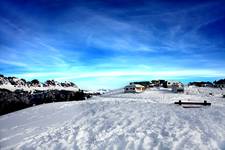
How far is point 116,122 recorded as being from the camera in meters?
17.9

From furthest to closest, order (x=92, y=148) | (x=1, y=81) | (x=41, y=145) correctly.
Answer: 1. (x=1, y=81)
2. (x=41, y=145)
3. (x=92, y=148)

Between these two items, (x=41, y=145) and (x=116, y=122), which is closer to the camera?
A: (x=41, y=145)

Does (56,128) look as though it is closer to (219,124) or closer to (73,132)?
(73,132)

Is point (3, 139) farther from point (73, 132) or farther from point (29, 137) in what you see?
point (73, 132)

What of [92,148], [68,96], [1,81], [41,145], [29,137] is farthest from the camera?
[1,81]

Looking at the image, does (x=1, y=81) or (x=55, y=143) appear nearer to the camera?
(x=55, y=143)

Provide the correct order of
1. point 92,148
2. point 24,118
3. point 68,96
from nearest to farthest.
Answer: point 92,148, point 24,118, point 68,96

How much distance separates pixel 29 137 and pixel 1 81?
160470 mm

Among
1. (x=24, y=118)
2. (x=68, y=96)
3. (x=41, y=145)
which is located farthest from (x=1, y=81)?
(x=41, y=145)

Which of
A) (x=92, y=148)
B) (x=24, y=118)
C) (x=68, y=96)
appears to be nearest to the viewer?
(x=92, y=148)

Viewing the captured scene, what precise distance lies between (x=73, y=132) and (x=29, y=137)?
117 inches

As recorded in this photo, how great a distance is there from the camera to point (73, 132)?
16.0m

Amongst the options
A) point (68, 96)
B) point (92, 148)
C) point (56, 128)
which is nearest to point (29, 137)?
point (56, 128)

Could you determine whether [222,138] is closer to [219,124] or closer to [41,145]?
[219,124]
